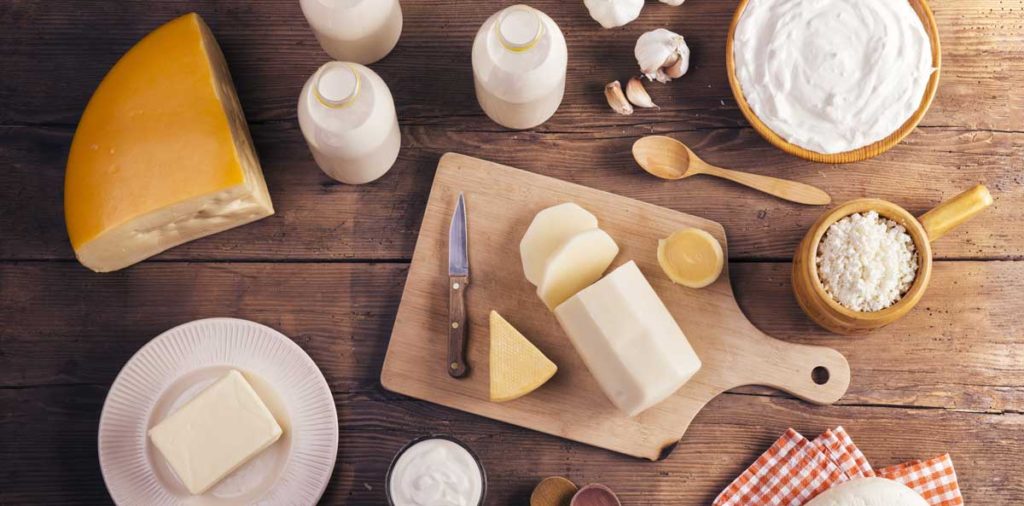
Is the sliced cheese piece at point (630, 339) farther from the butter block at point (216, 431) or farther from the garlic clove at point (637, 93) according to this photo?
the butter block at point (216, 431)

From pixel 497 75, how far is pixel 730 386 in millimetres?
719

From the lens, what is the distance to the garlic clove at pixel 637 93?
5.25 ft

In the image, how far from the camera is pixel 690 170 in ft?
5.17

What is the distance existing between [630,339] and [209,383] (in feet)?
2.55

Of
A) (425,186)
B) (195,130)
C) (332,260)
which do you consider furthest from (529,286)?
(195,130)

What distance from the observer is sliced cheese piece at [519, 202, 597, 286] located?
4.93 feet

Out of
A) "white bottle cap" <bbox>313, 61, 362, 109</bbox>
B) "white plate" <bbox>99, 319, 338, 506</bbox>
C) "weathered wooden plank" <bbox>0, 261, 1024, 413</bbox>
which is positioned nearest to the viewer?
"white bottle cap" <bbox>313, 61, 362, 109</bbox>

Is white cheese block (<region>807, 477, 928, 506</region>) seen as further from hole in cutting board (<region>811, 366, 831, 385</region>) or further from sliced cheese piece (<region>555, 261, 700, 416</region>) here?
sliced cheese piece (<region>555, 261, 700, 416</region>)

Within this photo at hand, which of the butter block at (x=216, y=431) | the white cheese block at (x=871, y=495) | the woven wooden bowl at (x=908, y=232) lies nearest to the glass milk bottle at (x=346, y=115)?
the butter block at (x=216, y=431)

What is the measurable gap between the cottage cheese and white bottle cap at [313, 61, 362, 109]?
0.87m

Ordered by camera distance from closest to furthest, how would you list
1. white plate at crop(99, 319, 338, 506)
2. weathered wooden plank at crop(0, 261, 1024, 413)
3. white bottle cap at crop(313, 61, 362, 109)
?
white bottle cap at crop(313, 61, 362, 109), white plate at crop(99, 319, 338, 506), weathered wooden plank at crop(0, 261, 1024, 413)

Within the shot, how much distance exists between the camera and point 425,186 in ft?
5.27

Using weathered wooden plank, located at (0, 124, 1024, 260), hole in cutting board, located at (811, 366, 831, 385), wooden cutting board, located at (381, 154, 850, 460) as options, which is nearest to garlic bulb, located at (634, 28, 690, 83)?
weathered wooden plank, located at (0, 124, 1024, 260)

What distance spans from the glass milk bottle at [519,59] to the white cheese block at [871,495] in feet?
2.87
